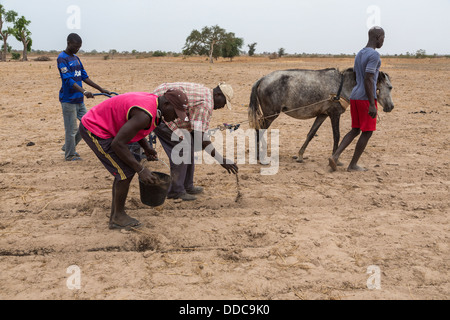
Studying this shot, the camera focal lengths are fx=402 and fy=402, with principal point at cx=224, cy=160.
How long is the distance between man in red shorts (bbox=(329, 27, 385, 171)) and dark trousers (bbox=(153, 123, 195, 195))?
7.63 feet

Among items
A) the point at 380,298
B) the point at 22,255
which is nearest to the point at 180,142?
the point at 22,255

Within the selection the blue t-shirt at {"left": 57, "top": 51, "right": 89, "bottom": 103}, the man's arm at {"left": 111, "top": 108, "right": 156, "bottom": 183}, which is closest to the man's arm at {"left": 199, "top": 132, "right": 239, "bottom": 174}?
the man's arm at {"left": 111, "top": 108, "right": 156, "bottom": 183}

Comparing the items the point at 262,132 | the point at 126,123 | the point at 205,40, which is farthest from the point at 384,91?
the point at 205,40

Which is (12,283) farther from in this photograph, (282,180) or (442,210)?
(442,210)

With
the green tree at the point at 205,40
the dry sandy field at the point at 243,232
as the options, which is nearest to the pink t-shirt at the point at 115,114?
the dry sandy field at the point at 243,232

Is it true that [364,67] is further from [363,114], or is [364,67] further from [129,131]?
[129,131]

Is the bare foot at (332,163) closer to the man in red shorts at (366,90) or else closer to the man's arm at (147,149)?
the man in red shorts at (366,90)

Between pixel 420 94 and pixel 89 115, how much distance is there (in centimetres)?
1268

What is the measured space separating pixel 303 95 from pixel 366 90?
114 centimetres

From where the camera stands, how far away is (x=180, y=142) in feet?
16.5

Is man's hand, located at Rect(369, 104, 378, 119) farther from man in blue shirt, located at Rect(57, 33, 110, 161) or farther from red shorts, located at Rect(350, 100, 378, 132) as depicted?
man in blue shirt, located at Rect(57, 33, 110, 161)

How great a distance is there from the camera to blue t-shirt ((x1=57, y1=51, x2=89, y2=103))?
20.4 ft

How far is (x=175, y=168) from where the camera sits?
5.22 m

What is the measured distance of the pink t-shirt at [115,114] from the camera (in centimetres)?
378
